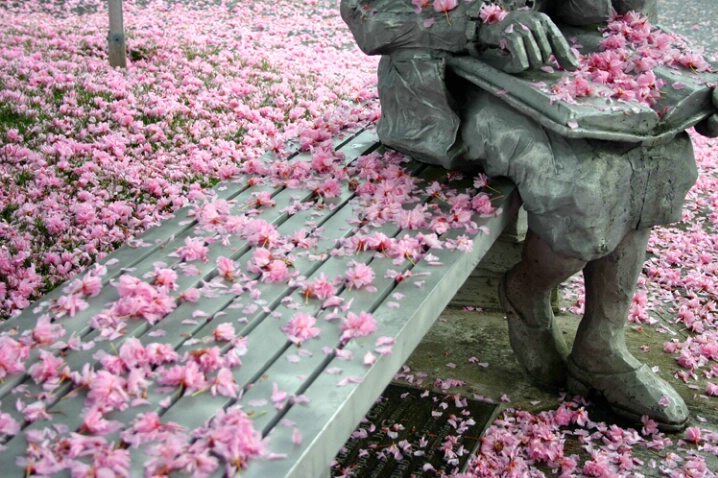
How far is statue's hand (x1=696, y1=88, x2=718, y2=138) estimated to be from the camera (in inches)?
117

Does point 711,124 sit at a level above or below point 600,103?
below

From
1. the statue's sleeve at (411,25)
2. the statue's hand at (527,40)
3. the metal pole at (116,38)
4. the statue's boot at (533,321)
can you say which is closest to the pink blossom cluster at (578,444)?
the statue's boot at (533,321)

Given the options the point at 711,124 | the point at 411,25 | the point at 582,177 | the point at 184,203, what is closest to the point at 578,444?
the point at 582,177

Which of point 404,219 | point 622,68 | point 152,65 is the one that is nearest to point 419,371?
point 404,219

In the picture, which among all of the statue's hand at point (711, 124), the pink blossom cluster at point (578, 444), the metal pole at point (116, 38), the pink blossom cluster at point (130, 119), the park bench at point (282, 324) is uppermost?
the statue's hand at point (711, 124)

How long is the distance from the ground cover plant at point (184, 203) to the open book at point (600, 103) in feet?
1.41

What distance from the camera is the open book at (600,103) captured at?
2.65 meters

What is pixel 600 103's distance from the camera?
2734 millimetres

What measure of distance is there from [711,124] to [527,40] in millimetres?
835

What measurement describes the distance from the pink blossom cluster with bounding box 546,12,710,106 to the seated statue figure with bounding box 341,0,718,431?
10cm

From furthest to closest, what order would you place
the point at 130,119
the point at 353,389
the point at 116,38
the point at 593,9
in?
the point at 116,38 < the point at 130,119 < the point at 593,9 < the point at 353,389

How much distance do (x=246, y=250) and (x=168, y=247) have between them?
0.27 meters

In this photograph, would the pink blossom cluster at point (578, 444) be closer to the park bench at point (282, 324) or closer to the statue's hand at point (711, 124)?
the park bench at point (282, 324)

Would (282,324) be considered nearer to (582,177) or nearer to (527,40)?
(582,177)
